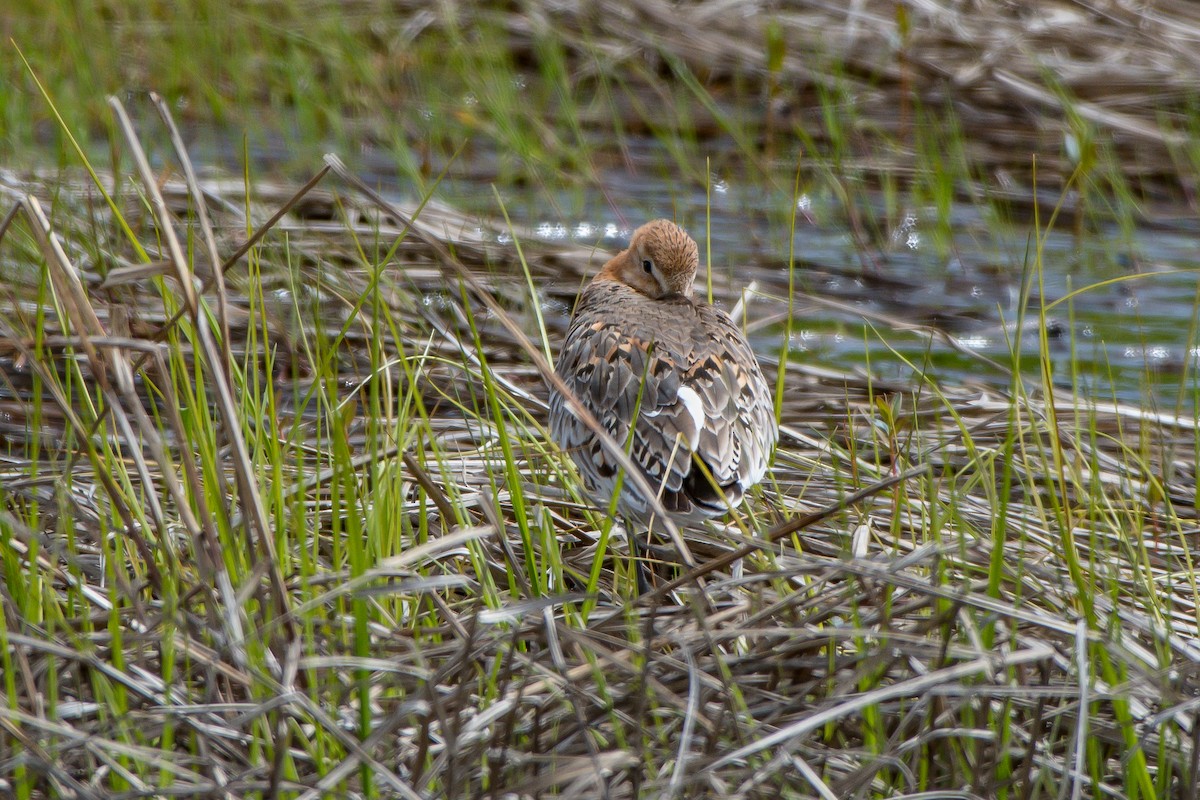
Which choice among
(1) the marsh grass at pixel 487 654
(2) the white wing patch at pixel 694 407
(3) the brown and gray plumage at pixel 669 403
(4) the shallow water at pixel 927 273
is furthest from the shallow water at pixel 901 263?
(1) the marsh grass at pixel 487 654

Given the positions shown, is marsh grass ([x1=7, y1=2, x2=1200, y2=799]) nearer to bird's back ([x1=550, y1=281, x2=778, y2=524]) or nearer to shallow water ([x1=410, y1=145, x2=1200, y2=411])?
bird's back ([x1=550, y1=281, x2=778, y2=524])

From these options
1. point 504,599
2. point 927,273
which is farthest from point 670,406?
point 927,273

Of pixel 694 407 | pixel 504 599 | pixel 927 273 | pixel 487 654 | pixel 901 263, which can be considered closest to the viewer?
pixel 487 654

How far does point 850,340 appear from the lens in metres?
6.67

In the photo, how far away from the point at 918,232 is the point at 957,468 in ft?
12.6

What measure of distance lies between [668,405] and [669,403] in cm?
1

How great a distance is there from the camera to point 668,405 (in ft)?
13.1

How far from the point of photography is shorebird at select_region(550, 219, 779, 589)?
374 centimetres

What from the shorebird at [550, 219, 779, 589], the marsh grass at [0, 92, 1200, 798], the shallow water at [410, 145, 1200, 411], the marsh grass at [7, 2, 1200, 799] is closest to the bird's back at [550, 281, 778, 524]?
the shorebird at [550, 219, 779, 589]

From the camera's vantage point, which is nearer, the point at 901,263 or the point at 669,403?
the point at 669,403

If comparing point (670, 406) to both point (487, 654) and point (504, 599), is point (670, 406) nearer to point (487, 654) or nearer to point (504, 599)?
point (504, 599)

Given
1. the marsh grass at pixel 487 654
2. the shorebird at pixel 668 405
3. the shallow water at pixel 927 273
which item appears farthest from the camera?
the shallow water at pixel 927 273

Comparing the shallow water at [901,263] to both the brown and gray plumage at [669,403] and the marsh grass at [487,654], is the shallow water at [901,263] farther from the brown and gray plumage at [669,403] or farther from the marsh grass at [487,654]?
the marsh grass at [487,654]

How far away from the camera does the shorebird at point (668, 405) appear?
12.3ft
